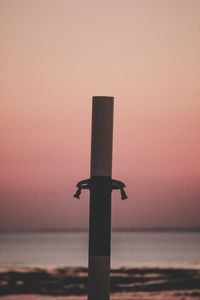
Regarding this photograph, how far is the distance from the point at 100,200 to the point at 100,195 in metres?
0.01

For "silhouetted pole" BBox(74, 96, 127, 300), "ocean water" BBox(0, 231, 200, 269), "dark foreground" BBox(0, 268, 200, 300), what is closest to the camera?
"silhouetted pole" BBox(74, 96, 127, 300)

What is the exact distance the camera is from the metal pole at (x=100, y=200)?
2.03m

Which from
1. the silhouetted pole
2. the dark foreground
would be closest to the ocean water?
the dark foreground

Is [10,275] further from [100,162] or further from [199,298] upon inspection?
[100,162]

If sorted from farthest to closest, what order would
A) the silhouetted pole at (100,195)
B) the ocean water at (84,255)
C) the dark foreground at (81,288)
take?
the ocean water at (84,255) < the dark foreground at (81,288) < the silhouetted pole at (100,195)

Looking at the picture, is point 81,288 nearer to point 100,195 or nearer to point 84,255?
point 100,195

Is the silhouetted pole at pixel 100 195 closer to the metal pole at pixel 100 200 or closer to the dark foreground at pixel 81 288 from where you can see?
the metal pole at pixel 100 200

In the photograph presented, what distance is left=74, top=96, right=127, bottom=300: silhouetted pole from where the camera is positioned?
2025 mm

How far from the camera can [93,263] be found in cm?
203

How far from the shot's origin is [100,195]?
2.04 m

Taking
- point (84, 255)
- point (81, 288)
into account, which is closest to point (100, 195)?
point (81, 288)

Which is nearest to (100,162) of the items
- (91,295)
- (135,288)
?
(91,295)

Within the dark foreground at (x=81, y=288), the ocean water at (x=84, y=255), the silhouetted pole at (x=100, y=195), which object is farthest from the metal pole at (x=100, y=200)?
the ocean water at (x=84, y=255)

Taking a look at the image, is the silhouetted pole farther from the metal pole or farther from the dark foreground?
the dark foreground
